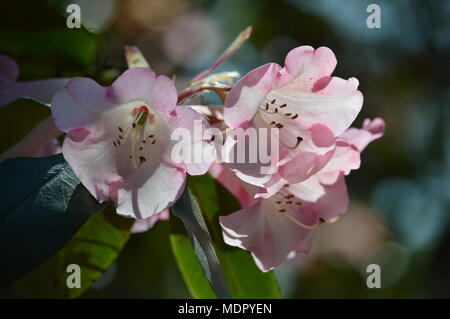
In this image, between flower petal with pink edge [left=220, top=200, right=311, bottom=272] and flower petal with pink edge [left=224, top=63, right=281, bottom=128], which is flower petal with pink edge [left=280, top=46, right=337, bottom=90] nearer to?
flower petal with pink edge [left=224, top=63, right=281, bottom=128]

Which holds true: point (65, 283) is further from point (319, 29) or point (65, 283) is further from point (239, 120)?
point (319, 29)

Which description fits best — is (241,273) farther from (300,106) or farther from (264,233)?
(300,106)

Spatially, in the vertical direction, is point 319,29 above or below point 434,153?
above

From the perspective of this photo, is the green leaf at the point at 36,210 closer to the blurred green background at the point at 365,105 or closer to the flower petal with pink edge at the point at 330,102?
the flower petal with pink edge at the point at 330,102

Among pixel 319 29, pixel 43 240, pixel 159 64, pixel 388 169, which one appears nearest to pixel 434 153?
pixel 388 169

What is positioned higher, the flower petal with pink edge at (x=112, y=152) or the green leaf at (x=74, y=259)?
the flower petal with pink edge at (x=112, y=152)

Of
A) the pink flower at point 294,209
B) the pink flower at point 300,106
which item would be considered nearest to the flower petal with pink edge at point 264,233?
the pink flower at point 294,209
